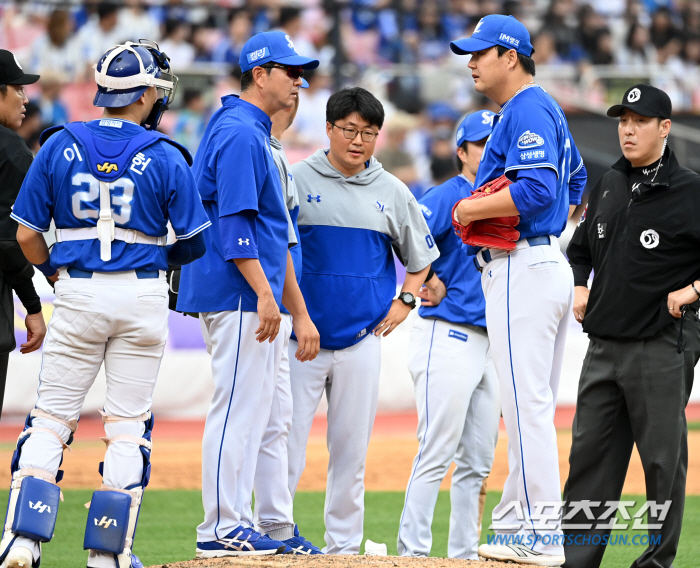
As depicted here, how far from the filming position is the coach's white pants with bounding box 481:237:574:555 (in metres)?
4.00

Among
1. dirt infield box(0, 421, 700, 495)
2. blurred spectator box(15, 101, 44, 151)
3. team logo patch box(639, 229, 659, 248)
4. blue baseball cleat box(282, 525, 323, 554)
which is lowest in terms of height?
dirt infield box(0, 421, 700, 495)

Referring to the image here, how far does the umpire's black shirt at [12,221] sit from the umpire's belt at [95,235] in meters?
0.83

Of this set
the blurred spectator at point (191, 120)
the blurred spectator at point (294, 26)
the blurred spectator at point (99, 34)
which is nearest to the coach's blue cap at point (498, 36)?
the blurred spectator at point (191, 120)

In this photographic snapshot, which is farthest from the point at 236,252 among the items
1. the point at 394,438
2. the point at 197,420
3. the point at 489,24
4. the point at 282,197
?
the point at 197,420

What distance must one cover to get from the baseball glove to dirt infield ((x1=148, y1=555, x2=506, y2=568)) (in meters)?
1.42

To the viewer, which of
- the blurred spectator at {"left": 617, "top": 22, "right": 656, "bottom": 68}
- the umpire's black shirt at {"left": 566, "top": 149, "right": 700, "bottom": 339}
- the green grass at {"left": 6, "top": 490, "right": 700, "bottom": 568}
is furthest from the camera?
the blurred spectator at {"left": 617, "top": 22, "right": 656, "bottom": 68}

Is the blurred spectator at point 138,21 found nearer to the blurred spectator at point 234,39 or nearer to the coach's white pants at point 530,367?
the blurred spectator at point 234,39

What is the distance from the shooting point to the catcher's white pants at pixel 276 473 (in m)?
4.27

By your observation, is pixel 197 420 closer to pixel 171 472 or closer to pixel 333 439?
pixel 171 472

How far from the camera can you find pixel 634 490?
8047mm

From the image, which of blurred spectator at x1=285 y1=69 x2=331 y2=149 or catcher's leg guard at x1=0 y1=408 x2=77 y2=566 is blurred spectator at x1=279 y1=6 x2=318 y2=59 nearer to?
blurred spectator at x1=285 y1=69 x2=331 y2=149

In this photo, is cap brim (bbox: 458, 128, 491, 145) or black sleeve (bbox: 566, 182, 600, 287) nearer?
black sleeve (bbox: 566, 182, 600, 287)

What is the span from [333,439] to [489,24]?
2.22 m

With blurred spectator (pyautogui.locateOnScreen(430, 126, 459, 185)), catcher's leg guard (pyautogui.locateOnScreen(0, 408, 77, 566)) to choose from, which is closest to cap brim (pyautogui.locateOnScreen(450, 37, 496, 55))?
catcher's leg guard (pyautogui.locateOnScreen(0, 408, 77, 566))
